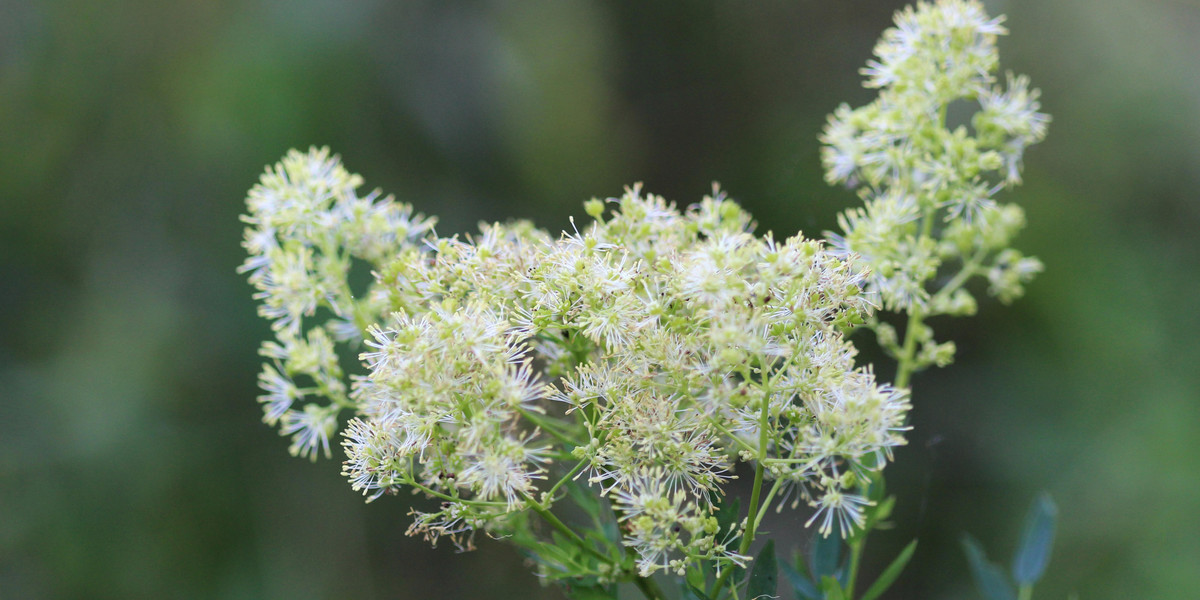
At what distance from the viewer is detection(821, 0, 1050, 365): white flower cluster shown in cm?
102

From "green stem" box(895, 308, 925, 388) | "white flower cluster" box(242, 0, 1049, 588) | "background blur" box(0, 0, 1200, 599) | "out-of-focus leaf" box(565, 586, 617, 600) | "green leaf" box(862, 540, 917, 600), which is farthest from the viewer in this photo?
"background blur" box(0, 0, 1200, 599)

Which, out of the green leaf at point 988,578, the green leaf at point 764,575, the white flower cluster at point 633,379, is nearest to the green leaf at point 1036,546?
the green leaf at point 988,578

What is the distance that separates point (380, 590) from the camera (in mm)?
3031

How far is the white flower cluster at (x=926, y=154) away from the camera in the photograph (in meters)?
1.02

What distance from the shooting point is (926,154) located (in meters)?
1.09

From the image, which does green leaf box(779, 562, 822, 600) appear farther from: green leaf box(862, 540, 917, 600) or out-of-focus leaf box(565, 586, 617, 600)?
out-of-focus leaf box(565, 586, 617, 600)

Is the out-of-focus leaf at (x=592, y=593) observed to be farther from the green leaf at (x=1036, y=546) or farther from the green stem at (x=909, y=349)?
the green leaf at (x=1036, y=546)

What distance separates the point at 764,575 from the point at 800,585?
165 mm

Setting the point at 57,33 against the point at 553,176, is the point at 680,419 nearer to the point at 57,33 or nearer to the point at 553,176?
the point at 553,176

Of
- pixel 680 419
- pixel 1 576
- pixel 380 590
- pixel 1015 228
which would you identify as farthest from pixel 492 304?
pixel 1 576

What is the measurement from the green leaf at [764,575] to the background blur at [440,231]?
1953 mm

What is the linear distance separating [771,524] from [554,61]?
272cm

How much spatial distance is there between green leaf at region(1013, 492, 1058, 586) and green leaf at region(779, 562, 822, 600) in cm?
37

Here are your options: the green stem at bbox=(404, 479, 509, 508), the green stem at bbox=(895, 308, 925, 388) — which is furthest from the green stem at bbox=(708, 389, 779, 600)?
the green stem at bbox=(895, 308, 925, 388)
